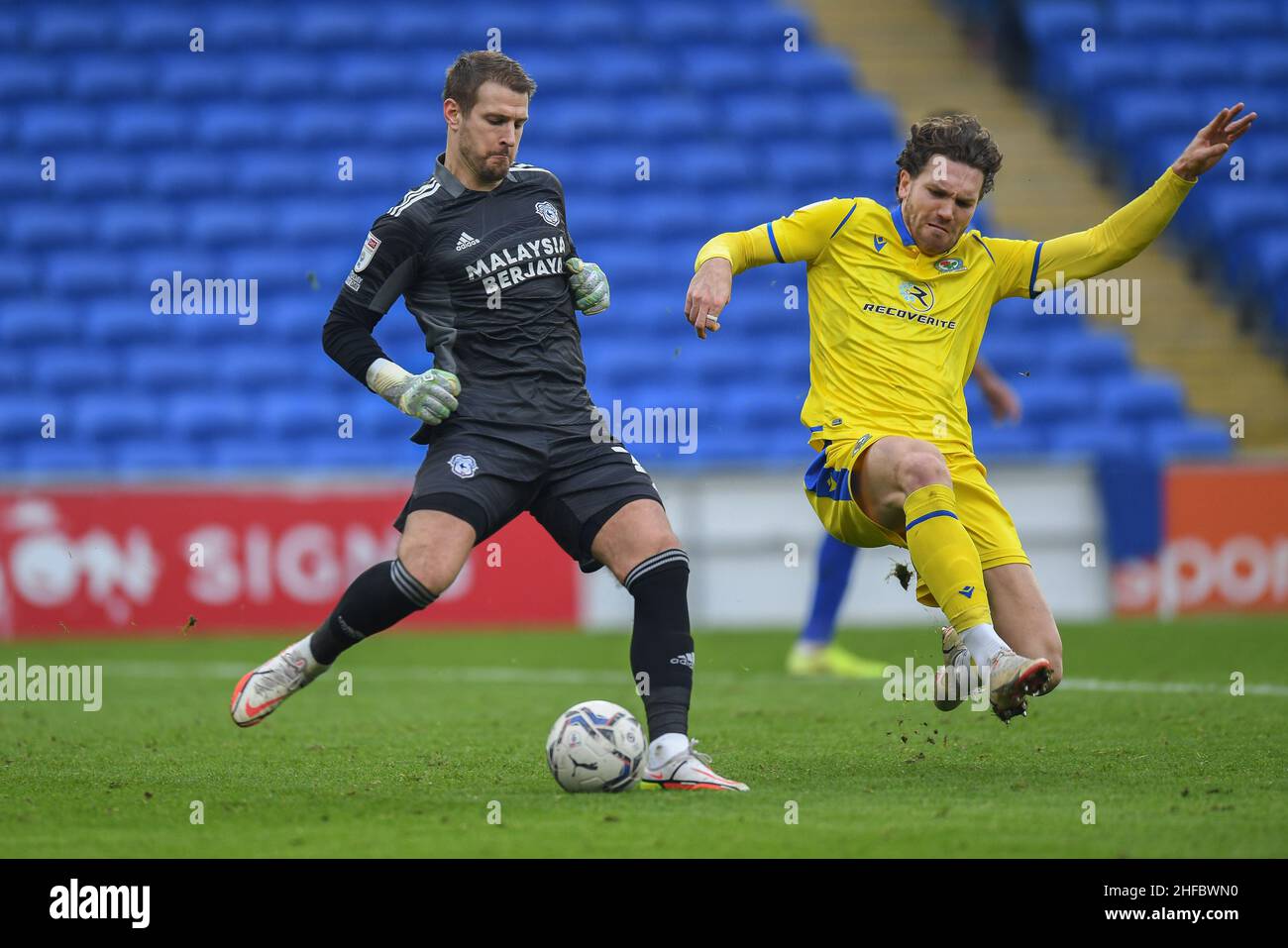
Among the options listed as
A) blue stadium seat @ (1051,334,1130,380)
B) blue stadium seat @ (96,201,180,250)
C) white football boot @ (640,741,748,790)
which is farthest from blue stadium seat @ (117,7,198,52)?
white football boot @ (640,741,748,790)

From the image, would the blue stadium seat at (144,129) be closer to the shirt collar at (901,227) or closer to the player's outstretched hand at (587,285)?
the player's outstretched hand at (587,285)

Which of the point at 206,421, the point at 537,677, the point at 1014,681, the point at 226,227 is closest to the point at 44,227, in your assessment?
the point at 226,227

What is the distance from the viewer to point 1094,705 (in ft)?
23.9

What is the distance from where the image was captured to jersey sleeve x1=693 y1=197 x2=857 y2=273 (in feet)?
18.5

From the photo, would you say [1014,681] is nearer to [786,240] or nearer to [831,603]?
[786,240]

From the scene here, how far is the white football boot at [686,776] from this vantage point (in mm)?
5082

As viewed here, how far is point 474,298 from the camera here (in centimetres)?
555

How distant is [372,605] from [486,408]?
28.1 inches

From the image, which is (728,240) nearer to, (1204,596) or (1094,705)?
(1094,705)

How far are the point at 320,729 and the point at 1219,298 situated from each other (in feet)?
36.0

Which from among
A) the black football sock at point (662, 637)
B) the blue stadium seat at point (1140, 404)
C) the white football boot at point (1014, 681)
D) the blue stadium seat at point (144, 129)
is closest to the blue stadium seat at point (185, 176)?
the blue stadium seat at point (144, 129)

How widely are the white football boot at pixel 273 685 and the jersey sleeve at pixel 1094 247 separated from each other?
2.63 m
